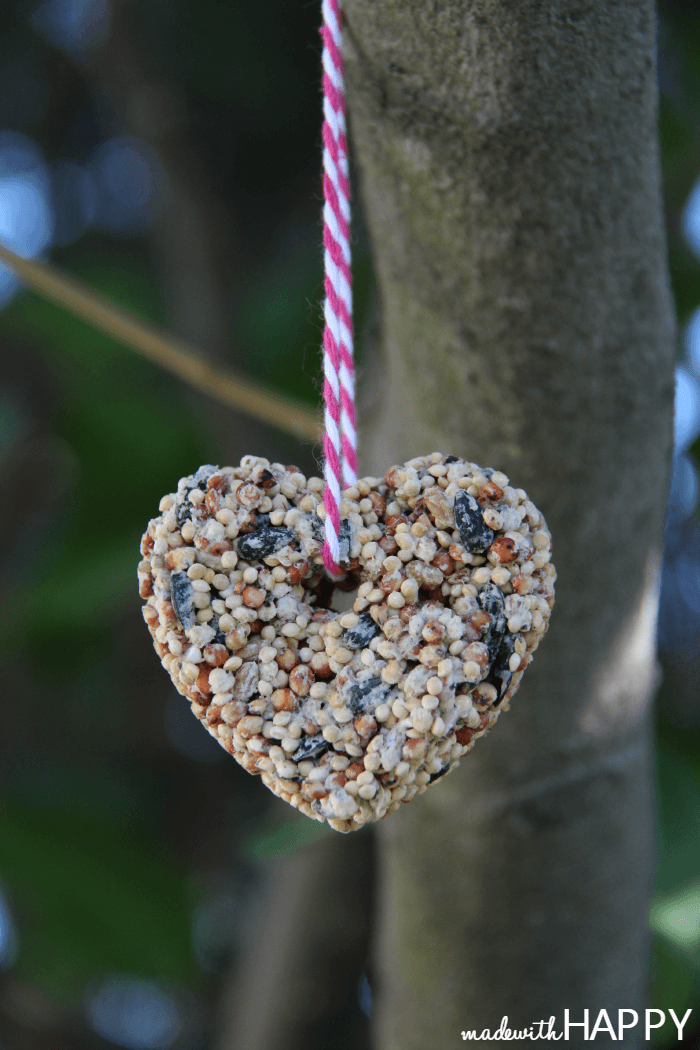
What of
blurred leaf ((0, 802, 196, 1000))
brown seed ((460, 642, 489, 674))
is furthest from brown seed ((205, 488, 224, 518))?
blurred leaf ((0, 802, 196, 1000))

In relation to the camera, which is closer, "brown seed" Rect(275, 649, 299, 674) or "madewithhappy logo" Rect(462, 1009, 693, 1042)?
"brown seed" Rect(275, 649, 299, 674)

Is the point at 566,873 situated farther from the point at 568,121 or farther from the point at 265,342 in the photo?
the point at 265,342

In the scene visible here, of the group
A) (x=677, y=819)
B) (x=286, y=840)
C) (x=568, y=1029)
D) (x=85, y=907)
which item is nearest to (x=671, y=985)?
(x=677, y=819)

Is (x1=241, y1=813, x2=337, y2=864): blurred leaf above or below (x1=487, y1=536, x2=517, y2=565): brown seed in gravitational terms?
above

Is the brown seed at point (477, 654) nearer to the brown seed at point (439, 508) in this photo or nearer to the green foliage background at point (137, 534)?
the brown seed at point (439, 508)

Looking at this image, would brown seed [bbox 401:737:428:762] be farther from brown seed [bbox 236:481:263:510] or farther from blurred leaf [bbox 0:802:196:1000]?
blurred leaf [bbox 0:802:196:1000]
